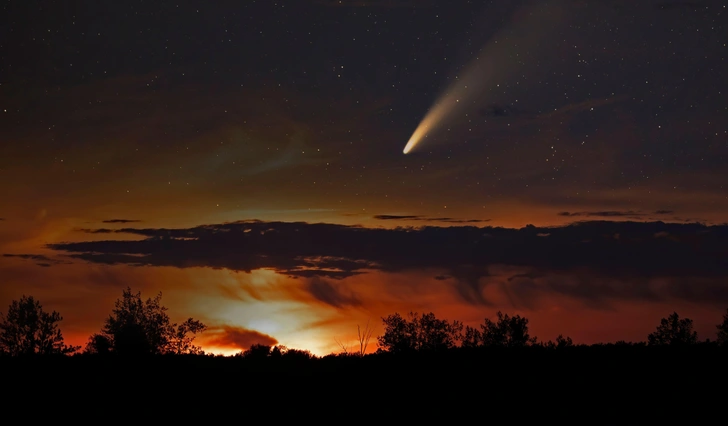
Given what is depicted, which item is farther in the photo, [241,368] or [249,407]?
[241,368]

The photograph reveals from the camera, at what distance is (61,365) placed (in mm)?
21547

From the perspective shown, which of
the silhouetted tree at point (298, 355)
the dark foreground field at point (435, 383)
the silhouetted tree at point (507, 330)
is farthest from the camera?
the silhouetted tree at point (507, 330)

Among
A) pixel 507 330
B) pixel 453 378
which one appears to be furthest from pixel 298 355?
pixel 507 330

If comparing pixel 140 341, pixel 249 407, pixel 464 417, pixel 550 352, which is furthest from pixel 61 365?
pixel 140 341

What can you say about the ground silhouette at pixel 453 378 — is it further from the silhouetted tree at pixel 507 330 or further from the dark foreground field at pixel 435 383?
the silhouetted tree at pixel 507 330

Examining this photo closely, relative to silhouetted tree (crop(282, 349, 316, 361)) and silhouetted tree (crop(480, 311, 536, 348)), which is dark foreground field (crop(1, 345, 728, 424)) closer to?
silhouetted tree (crop(282, 349, 316, 361))

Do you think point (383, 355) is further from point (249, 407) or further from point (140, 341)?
point (140, 341)

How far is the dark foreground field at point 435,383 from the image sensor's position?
15.2m

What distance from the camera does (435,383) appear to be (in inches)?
719

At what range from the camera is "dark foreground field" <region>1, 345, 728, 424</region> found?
1520 centimetres

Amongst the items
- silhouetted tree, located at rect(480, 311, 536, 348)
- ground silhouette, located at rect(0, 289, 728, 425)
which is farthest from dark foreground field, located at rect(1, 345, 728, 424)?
silhouetted tree, located at rect(480, 311, 536, 348)

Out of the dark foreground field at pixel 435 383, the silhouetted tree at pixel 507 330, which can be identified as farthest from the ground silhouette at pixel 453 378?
the silhouetted tree at pixel 507 330

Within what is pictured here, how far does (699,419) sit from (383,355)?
1110 centimetres

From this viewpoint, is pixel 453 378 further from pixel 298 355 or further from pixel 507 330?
pixel 507 330
